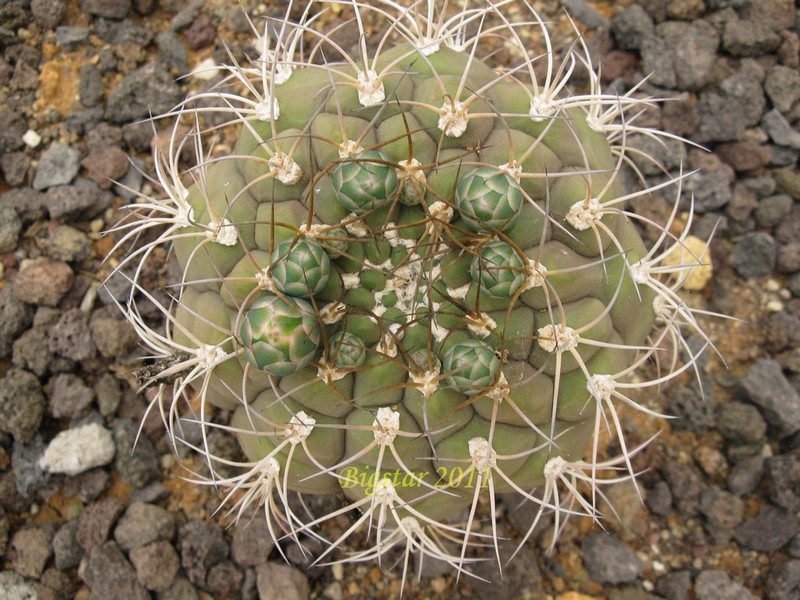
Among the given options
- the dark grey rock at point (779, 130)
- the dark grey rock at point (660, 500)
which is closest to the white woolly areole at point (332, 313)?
the dark grey rock at point (660, 500)

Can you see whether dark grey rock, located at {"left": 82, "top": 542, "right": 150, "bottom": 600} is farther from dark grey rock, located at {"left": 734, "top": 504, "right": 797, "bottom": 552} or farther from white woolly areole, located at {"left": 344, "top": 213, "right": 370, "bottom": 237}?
dark grey rock, located at {"left": 734, "top": 504, "right": 797, "bottom": 552}

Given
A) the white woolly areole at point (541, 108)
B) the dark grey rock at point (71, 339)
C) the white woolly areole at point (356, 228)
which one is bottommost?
the dark grey rock at point (71, 339)

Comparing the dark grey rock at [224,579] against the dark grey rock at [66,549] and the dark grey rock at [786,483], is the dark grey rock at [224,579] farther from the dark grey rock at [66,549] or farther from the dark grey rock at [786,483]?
the dark grey rock at [786,483]

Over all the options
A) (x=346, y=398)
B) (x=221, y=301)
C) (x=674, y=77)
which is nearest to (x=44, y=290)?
(x=221, y=301)

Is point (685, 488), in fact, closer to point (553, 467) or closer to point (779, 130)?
point (553, 467)

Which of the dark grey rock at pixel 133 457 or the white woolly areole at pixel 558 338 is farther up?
the white woolly areole at pixel 558 338

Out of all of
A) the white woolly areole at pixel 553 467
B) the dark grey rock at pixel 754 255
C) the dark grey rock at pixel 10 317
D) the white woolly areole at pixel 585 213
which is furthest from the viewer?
the dark grey rock at pixel 754 255

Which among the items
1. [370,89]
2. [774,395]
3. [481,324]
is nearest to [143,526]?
[481,324]
